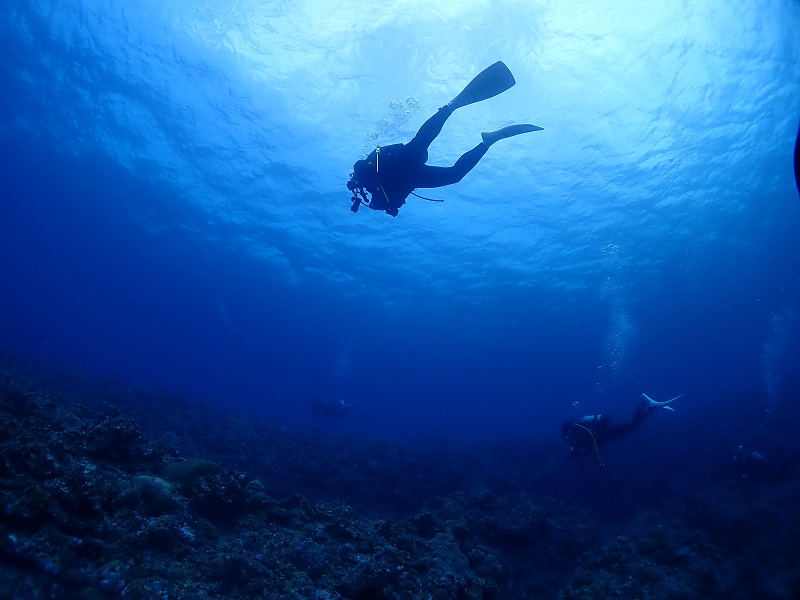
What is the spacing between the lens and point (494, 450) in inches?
847

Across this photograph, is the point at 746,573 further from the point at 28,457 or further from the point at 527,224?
the point at 527,224

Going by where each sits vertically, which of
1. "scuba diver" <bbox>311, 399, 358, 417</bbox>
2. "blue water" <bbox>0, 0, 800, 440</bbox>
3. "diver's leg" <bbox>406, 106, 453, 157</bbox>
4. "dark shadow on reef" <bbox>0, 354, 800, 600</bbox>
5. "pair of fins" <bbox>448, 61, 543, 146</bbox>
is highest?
"blue water" <bbox>0, 0, 800, 440</bbox>

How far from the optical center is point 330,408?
21859mm

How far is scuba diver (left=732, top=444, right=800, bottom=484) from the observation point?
1235cm

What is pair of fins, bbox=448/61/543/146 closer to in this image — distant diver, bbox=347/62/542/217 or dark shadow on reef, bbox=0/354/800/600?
distant diver, bbox=347/62/542/217

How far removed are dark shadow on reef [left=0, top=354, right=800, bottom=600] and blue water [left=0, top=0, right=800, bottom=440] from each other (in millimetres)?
14012

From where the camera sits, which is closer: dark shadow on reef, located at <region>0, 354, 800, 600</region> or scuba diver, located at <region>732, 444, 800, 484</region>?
dark shadow on reef, located at <region>0, 354, 800, 600</region>

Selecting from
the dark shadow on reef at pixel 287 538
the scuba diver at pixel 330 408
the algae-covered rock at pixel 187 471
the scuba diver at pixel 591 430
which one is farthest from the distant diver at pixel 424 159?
the scuba diver at pixel 330 408

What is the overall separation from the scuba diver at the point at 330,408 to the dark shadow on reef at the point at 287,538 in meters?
11.5

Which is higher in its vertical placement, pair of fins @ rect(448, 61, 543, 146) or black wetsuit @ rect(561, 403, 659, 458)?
pair of fins @ rect(448, 61, 543, 146)

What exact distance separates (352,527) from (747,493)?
12.2 meters

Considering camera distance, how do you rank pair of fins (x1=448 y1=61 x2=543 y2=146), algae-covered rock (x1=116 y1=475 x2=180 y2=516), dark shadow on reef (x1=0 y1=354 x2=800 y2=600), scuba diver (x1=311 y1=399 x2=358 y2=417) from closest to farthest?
1. dark shadow on reef (x1=0 y1=354 x2=800 y2=600)
2. algae-covered rock (x1=116 y1=475 x2=180 y2=516)
3. pair of fins (x1=448 y1=61 x2=543 y2=146)
4. scuba diver (x1=311 y1=399 x2=358 y2=417)

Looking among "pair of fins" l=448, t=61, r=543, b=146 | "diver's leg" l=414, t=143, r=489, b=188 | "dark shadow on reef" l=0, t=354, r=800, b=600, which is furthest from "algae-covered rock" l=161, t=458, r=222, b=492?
"pair of fins" l=448, t=61, r=543, b=146

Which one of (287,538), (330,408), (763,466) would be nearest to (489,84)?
(287,538)
